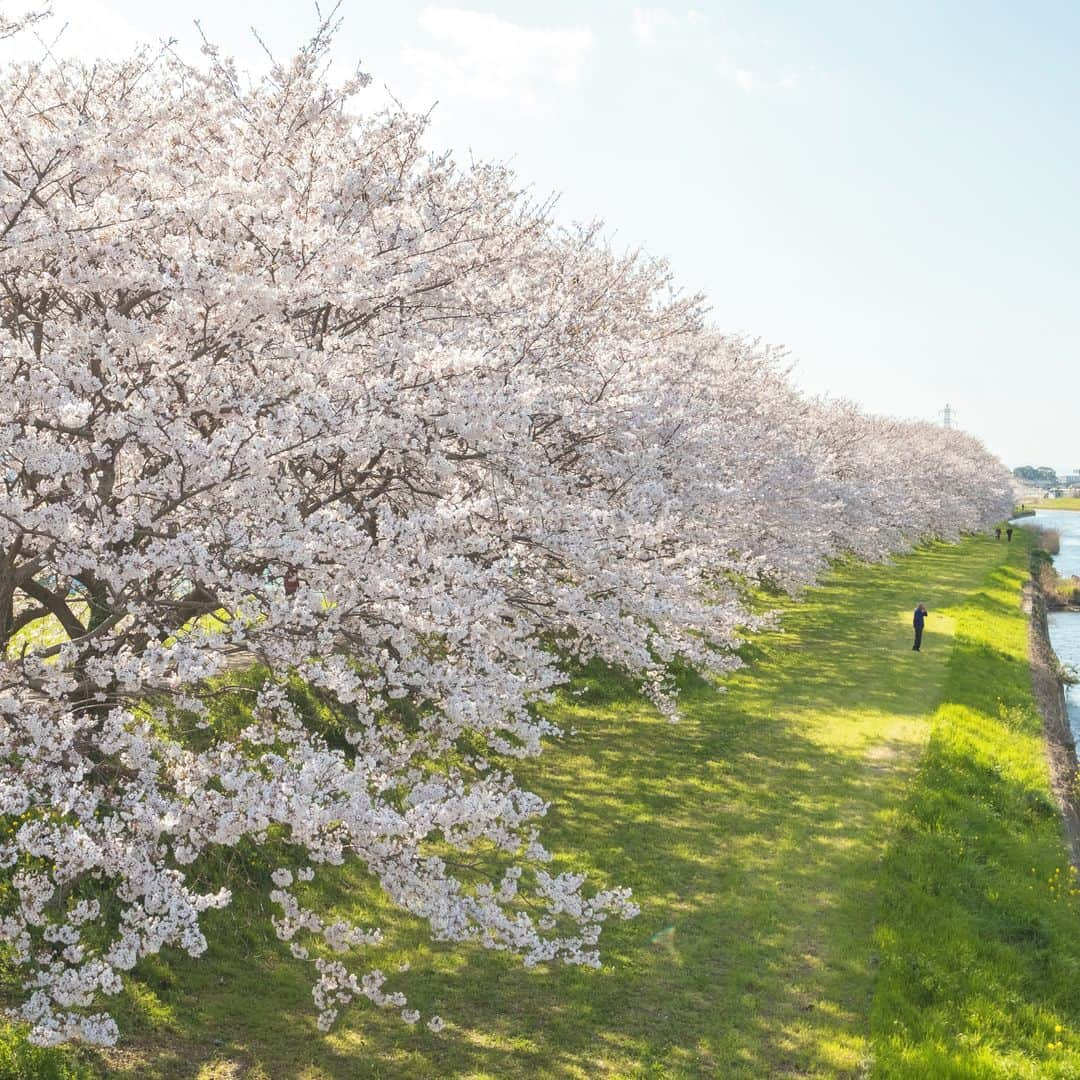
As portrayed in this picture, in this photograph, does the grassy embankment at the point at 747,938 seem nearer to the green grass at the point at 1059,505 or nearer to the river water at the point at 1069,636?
the river water at the point at 1069,636

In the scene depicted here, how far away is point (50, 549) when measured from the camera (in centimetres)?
713

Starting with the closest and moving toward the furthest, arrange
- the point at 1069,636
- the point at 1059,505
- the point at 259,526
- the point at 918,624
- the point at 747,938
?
the point at 259,526, the point at 747,938, the point at 918,624, the point at 1069,636, the point at 1059,505

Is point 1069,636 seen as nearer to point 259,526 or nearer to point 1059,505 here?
point 259,526

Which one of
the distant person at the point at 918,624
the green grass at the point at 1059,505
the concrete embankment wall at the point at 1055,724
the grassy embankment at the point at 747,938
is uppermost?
the green grass at the point at 1059,505

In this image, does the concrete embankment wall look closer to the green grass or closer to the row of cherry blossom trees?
the row of cherry blossom trees

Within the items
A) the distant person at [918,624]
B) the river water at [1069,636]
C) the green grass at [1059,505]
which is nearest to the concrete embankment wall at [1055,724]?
the river water at [1069,636]

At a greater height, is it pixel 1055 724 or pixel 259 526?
pixel 259 526

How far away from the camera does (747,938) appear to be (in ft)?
35.2

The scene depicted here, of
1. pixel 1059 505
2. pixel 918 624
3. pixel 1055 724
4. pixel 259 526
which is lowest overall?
pixel 1055 724

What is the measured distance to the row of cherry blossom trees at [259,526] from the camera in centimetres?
653

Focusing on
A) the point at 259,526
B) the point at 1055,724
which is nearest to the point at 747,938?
the point at 259,526

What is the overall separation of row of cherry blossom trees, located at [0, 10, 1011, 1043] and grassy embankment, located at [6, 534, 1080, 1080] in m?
0.69

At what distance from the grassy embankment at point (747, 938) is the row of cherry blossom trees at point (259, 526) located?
694mm

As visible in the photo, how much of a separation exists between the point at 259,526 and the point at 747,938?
7239mm
